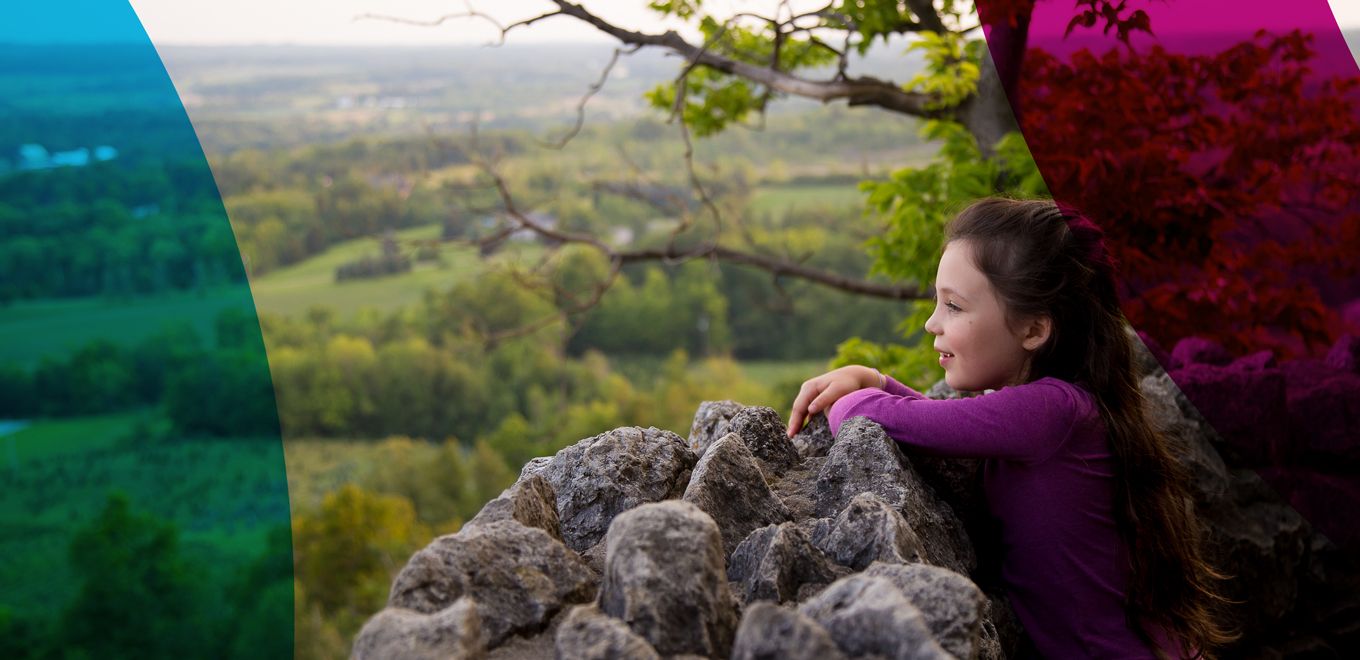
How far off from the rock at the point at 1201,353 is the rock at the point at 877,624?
2194mm

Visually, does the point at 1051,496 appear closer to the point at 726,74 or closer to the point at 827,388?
the point at 827,388

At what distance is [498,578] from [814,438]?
86 centimetres

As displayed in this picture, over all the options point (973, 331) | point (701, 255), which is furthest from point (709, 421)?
point (701, 255)

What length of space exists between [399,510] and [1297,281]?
15.0 meters

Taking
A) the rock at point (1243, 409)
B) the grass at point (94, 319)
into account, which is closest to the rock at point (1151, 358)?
the rock at point (1243, 409)

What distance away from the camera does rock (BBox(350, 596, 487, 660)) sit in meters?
1.15

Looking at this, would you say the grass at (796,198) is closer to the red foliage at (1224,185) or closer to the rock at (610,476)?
the red foliage at (1224,185)

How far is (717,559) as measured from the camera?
4.38 ft

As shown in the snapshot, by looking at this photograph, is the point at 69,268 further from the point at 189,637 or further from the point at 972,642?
the point at 972,642

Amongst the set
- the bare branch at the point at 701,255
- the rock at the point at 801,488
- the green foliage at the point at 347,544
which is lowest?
the green foliage at the point at 347,544

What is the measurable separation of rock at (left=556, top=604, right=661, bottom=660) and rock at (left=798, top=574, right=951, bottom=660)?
0.60 feet

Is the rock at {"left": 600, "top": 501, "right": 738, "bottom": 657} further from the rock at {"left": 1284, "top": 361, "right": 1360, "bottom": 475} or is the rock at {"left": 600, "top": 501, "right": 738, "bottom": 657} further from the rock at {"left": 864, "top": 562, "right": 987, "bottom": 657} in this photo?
the rock at {"left": 1284, "top": 361, "right": 1360, "bottom": 475}

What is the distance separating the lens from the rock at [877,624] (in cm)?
115

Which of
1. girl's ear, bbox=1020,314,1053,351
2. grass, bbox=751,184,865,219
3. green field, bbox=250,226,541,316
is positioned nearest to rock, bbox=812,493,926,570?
girl's ear, bbox=1020,314,1053,351
